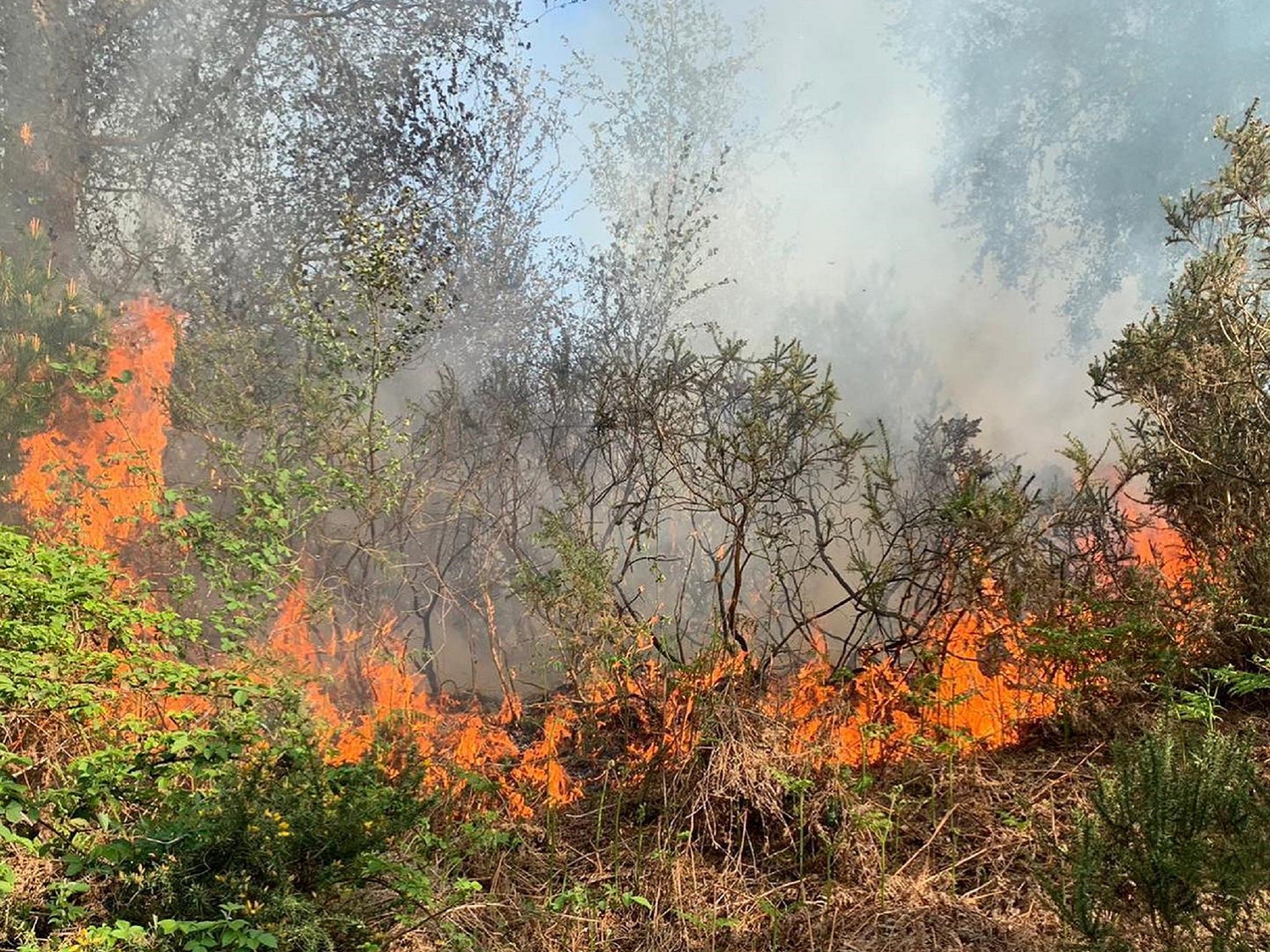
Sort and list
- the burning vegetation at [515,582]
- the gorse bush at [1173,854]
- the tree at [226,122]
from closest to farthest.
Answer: the gorse bush at [1173,854]
the burning vegetation at [515,582]
the tree at [226,122]

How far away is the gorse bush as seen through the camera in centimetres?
217

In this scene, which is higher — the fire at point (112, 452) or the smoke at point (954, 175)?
the smoke at point (954, 175)

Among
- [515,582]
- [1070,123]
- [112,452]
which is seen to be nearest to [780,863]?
[515,582]

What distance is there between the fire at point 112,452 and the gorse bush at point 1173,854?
5206mm

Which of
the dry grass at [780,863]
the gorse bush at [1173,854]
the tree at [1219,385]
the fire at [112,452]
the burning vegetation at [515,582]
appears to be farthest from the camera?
the fire at [112,452]

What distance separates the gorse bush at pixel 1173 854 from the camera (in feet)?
7.13

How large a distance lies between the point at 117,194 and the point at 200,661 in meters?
5.78

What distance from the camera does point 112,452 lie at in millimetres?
7027

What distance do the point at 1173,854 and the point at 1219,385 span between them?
3306 millimetres

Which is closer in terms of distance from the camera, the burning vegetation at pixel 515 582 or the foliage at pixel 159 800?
the foliage at pixel 159 800

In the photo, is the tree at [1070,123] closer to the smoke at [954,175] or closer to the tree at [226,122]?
the smoke at [954,175]

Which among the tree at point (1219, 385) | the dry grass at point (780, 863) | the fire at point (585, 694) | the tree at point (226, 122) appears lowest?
the dry grass at point (780, 863)

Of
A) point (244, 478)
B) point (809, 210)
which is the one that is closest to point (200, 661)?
point (244, 478)

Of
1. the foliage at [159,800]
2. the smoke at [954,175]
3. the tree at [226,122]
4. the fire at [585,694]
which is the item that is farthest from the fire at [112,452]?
the smoke at [954,175]
